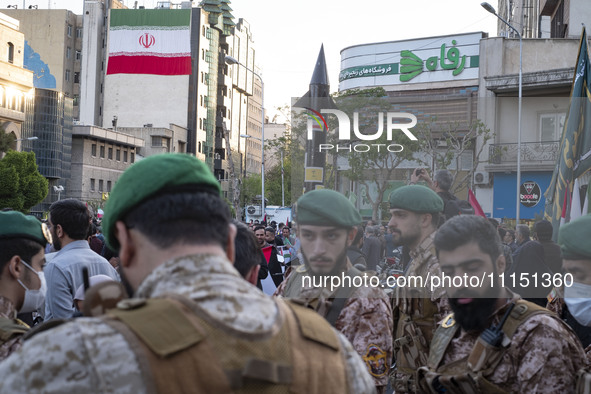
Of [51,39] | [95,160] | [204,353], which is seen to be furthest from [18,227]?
[51,39]

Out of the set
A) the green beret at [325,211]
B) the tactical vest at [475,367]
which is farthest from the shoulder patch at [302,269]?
the tactical vest at [475,367]

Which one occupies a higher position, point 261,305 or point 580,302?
point 261,305

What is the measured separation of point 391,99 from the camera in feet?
17.0

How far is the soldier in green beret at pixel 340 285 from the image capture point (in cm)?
368

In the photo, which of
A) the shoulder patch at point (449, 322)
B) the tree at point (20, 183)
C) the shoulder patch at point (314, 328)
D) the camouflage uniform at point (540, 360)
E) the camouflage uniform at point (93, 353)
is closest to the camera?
the camouflage uniform at point (93, 353)

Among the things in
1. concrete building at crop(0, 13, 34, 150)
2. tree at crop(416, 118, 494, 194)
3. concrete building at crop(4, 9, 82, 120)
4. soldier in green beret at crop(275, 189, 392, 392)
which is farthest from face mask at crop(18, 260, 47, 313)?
concrete building at crop(4, 9, 82, 120)

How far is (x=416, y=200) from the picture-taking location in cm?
461

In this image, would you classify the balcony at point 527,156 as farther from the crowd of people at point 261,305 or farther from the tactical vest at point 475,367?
the tactical vest at point 475,367

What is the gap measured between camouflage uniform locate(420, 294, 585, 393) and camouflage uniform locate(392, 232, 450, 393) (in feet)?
3.75

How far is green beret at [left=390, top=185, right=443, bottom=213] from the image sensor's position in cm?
462

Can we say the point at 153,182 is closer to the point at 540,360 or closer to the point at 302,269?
the point at 540,360

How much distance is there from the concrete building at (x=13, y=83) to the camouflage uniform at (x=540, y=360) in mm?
58741

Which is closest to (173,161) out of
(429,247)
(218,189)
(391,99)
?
(218,189)

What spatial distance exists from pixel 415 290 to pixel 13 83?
199 ft
